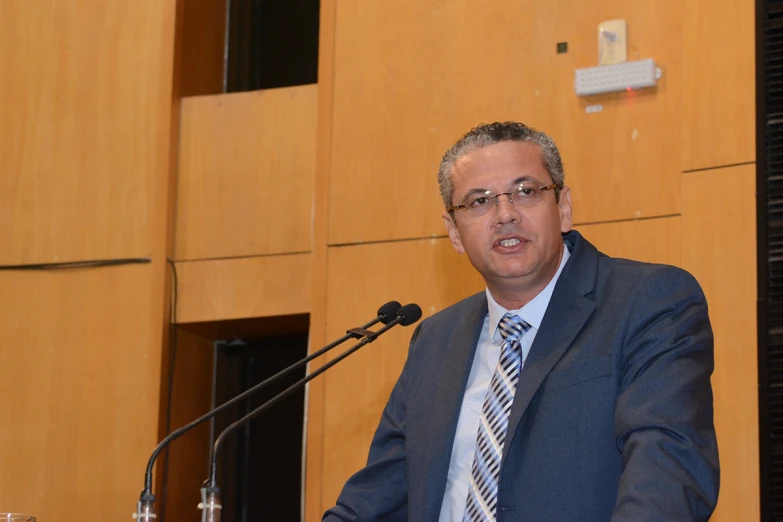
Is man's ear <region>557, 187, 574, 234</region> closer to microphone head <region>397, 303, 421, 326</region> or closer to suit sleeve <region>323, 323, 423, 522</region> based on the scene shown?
microphone head <region>397, 303, 421, 326</region>

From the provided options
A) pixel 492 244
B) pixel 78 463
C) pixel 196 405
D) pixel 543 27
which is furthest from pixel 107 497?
pixel 492 244

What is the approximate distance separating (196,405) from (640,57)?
2711 mm

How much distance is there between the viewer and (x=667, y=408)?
2.21m

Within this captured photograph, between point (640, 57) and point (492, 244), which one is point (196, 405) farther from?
point (492, 244)

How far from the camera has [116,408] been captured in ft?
18.0

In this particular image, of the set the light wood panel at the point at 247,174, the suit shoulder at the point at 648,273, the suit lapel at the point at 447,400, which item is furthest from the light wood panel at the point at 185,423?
the suit shoulder at the point at 648,273

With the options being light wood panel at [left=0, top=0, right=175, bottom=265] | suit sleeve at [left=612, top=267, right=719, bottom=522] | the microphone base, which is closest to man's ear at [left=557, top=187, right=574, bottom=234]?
suit sleeve at [left=612, top=267, right=719, bottom=522]

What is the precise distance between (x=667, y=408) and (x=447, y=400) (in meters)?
0.64

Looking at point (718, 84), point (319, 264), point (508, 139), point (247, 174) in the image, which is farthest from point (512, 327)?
point (247, 174)

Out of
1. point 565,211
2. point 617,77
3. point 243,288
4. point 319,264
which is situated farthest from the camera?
point 243,288

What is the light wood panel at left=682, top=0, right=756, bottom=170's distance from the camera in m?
4.49

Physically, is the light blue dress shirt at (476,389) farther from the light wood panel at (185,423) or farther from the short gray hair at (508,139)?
the light wood panel at (185,423)

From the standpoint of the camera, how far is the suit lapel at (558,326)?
96.7 inches

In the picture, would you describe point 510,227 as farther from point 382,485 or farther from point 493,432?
point 382,485
